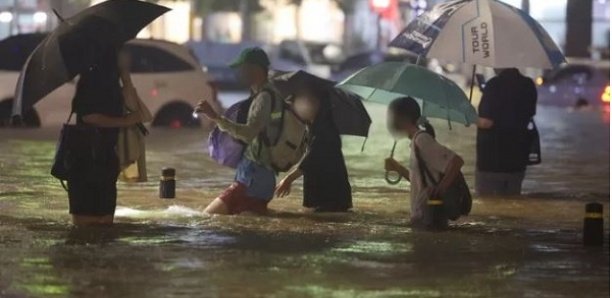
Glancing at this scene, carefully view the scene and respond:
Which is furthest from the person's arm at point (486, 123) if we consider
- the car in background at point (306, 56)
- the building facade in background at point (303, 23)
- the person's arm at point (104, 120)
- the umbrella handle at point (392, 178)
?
the building facade in background at point (303, 23)

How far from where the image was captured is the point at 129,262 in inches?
389

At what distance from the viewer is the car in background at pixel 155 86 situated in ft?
77.2

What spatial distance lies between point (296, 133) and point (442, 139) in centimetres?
1276

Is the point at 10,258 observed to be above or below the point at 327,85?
below

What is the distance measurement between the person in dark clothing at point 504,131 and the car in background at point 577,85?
71.4ft

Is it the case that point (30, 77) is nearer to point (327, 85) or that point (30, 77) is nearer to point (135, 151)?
point (135, 151)

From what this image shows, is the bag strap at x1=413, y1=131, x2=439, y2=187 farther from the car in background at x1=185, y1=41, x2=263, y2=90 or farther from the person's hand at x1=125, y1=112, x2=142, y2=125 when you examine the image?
the car in background at x1=185, y1=41, x2=263, y2=90

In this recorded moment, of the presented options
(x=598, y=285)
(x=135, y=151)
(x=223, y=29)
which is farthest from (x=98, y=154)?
(x=223, y=29)

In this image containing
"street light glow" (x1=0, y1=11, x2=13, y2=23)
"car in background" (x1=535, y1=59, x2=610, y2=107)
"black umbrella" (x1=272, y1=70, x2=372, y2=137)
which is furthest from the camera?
"street light glow" (x1=0, y1=11, x2=13, y2=23)

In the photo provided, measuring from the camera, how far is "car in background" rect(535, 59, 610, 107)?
121 ft

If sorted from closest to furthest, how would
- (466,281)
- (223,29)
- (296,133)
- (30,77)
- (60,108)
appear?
(466,281)
(30,77)
(296,133)
(60,108)
(223,29)

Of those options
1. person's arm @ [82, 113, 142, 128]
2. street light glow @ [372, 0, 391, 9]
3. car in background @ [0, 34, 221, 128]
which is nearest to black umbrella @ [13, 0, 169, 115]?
Answer: person's arm @ [82, 113, 142, 128]

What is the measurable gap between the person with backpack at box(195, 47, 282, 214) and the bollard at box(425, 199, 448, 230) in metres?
1.30

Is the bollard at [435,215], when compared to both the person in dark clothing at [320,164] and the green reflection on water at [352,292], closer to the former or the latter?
the person in dark clothing at [320,164]
